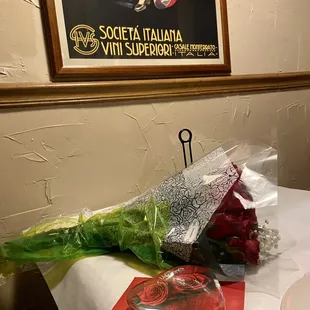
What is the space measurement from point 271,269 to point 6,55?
0.68 meters

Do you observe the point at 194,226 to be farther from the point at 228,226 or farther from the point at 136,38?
the point at 136,38

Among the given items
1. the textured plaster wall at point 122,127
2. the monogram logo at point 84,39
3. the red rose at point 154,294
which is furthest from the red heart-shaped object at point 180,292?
the monogram logo at point 84,39

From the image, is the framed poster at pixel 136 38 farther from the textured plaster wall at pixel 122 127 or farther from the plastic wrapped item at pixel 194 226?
the plastic wrapped item at pixel 194 226

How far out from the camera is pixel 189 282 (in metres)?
0.55

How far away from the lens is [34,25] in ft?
2.88

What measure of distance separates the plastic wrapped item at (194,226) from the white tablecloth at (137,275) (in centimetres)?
3

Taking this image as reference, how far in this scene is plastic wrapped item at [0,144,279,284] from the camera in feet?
1.96

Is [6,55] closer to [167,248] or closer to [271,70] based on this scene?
[167,248]

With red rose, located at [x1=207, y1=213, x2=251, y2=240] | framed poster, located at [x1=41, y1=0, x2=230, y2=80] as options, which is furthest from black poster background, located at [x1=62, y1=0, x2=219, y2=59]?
red rose, located at [x1=207, y1=213, x2=251, y2=240]

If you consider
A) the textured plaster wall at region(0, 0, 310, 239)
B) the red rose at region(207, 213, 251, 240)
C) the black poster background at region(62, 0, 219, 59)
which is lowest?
the red rose at region(207, 213, 251, 240)

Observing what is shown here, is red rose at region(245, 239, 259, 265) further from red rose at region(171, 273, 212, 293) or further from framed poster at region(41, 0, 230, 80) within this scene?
framed poster at region(41, 0, 230, 80)

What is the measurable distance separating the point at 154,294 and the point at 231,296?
0.11m

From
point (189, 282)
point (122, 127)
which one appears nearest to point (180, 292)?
Result: point (189, 282)

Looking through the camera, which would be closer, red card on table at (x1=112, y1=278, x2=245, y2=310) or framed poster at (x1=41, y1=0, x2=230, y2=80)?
red card on table at (x1=112, y1=278, x2=245, y2=310)
